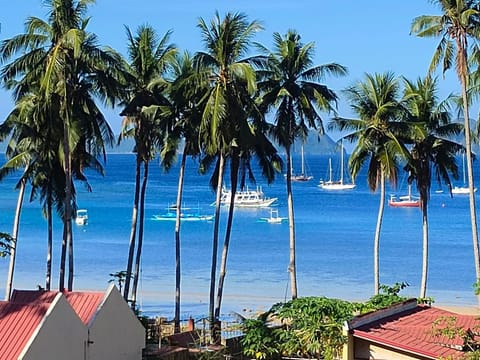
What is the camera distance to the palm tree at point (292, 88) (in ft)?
93.1

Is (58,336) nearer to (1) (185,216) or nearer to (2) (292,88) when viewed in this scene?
(2) (292,88)

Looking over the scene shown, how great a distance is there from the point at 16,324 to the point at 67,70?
10.3m

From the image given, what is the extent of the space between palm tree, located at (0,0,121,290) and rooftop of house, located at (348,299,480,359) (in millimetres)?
11080

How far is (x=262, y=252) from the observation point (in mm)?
62844

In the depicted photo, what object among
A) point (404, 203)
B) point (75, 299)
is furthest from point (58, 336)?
point (404, 203)

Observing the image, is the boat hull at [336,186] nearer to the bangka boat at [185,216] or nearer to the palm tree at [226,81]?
the bangka boat at [185,216]

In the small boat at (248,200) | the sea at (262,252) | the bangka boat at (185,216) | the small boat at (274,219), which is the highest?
the small boat at (248,200)

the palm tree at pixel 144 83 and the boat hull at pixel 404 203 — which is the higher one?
the palm tree at pixel 144 83

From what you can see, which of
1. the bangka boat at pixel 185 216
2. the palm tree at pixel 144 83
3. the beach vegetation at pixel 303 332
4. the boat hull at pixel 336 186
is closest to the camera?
the beach vegetation at pixel 303 332

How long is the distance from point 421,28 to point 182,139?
8.41 metres

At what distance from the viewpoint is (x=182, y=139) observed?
28047mm

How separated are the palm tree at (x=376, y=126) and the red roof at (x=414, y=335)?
35.3 ft

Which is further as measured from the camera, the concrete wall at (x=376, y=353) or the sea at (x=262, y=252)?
the sea at (x=262, y=252)

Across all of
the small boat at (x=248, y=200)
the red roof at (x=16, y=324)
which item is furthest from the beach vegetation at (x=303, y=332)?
the small boat at (x=248, y=200)
